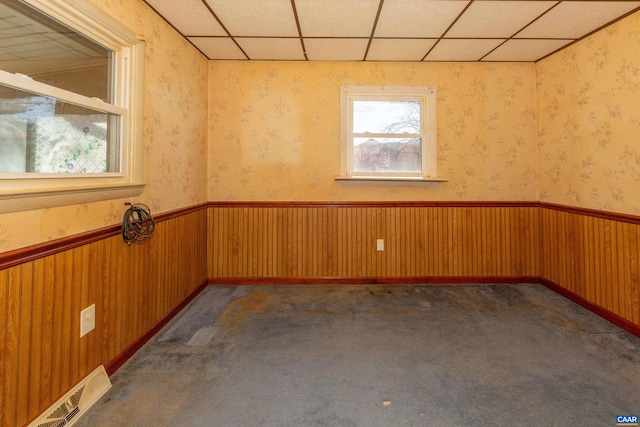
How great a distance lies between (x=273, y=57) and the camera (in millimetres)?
3285

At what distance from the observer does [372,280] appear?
3441 mm

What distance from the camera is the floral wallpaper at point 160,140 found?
1.45 m

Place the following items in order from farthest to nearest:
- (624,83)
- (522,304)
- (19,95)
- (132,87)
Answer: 1. (522,304)
2. (624,83)
3. (132,87)
4. (19,95)

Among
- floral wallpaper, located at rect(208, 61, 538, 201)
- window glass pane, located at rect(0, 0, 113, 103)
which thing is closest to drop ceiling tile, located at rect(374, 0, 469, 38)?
floral wallpaper, located at rect(208, 61, 538, 201)

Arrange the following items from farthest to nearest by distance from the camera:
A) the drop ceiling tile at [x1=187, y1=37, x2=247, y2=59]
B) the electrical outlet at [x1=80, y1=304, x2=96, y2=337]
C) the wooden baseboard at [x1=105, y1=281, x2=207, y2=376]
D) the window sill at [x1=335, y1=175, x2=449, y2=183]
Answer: the window sill at [x1=335, y1=175, x2=449, y2=183]
the drop ceiling tile at [x1=187, y1=37, x2=247, y2=59]
the wooden baseboard at [x1=105, y1=281, x2=207, y2=376]
the electrical outlet at [x1=80, y1=304, x2=96, y2=337]

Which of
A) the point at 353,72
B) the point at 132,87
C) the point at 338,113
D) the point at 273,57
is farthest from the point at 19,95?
the point at 353,72

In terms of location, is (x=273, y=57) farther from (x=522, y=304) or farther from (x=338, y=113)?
(x=522, y=304)

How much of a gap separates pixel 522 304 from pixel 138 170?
11.0 ft

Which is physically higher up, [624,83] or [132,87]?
[624,83]

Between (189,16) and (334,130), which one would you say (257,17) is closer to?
(189,16)

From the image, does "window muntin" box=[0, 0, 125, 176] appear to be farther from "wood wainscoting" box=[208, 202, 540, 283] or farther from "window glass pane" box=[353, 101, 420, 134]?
"window glass pane" box=[353, 101, 420, 134]

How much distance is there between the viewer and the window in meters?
3.42

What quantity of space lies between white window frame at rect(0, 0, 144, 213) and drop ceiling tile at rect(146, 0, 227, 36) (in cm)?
43

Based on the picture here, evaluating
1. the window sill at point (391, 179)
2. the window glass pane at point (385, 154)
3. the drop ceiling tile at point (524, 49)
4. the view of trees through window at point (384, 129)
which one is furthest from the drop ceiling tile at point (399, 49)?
the window sill at point (391, 179)
